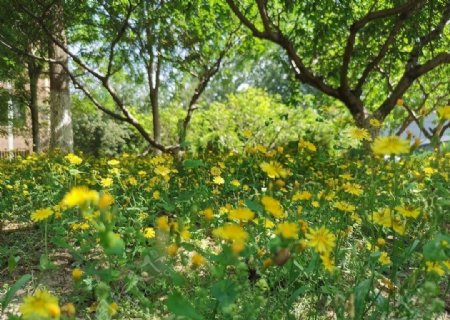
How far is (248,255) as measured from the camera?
4.57 ft

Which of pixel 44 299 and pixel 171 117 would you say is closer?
pixel 44 299

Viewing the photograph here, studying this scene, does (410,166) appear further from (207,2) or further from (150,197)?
(207,2)

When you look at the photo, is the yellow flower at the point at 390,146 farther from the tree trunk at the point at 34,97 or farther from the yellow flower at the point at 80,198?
the tree trunk at the point at 34,97

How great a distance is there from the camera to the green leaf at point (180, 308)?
98cm

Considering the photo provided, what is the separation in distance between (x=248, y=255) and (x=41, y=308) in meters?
0.69

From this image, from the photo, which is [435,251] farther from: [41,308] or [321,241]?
[41,308]

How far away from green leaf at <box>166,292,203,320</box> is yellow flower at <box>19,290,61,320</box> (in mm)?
243

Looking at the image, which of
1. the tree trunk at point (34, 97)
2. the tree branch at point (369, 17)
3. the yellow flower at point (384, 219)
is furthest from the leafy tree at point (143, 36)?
the yellow flower at point (384, 219)

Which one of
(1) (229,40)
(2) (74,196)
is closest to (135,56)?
(1) (229,40)

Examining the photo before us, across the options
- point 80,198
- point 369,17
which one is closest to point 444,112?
point 80,198

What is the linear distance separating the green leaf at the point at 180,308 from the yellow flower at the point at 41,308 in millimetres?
243

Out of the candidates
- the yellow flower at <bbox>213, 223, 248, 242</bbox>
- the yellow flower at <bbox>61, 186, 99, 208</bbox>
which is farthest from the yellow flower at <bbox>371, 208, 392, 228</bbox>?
the yellow flower at <bbox>61, 186, 99, 208</bbox>

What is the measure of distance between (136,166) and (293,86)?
16.2 ft

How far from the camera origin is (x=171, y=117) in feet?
67.0
